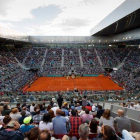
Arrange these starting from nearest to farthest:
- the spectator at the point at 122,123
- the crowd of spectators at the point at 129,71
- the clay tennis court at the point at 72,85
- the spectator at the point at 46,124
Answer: the spectator at the point at 46,124
the spectator at the point at 122,123
the clay tennis court at the point at 72,85
the crowd of spectators at the point at 129,71

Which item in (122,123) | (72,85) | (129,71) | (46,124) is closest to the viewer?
A: (46,124)

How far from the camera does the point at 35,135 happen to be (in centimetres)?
255

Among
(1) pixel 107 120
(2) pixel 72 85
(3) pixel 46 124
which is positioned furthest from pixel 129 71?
(3) pixel 46 124

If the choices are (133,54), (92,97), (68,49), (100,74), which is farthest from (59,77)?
(133,54)

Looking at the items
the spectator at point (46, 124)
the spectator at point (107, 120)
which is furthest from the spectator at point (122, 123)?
the spectator at point (46, 124)

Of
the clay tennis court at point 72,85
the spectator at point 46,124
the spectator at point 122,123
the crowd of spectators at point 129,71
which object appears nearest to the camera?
the spectator at point 46,124

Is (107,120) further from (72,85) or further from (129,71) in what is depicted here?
(129,71)

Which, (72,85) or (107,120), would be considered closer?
(107,120)

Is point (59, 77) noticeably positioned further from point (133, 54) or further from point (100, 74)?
point (133, 54)

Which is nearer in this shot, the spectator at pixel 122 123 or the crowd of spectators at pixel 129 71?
the spectator at pixel 122 123

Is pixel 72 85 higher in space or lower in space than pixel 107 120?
lower

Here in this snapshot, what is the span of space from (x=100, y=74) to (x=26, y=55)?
30.5m

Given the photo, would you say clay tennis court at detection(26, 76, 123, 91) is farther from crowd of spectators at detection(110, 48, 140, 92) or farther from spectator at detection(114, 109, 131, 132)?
spectator at detection(114, 109, 131, 132)

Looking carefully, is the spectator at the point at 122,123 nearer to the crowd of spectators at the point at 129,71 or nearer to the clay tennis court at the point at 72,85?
the clay tennis court at the point at 72,85
